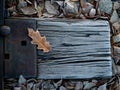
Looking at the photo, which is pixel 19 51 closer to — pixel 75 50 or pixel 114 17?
pixel 75 50

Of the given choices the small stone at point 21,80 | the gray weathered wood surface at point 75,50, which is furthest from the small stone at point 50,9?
the small stone at point 21,80

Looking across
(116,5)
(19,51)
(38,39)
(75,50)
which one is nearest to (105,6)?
(116,5)

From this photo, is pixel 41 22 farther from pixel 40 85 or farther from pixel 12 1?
pixel 40 85

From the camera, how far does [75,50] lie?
5.87ft

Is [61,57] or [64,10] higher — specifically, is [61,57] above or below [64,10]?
below

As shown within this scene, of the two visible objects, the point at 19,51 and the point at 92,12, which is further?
the point at 92,12

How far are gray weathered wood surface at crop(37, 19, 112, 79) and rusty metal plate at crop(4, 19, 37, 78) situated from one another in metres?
0.05

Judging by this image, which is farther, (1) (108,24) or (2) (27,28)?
(1) (108,24)

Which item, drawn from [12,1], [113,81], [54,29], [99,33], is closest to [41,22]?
[54,29]

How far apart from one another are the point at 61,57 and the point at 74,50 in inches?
3.5

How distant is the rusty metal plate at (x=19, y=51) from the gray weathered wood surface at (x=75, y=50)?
2.2 inches

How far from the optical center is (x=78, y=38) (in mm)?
1795

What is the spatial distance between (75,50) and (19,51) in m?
0.33

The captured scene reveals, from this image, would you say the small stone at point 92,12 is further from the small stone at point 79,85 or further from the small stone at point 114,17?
the small stone at point 79,85
